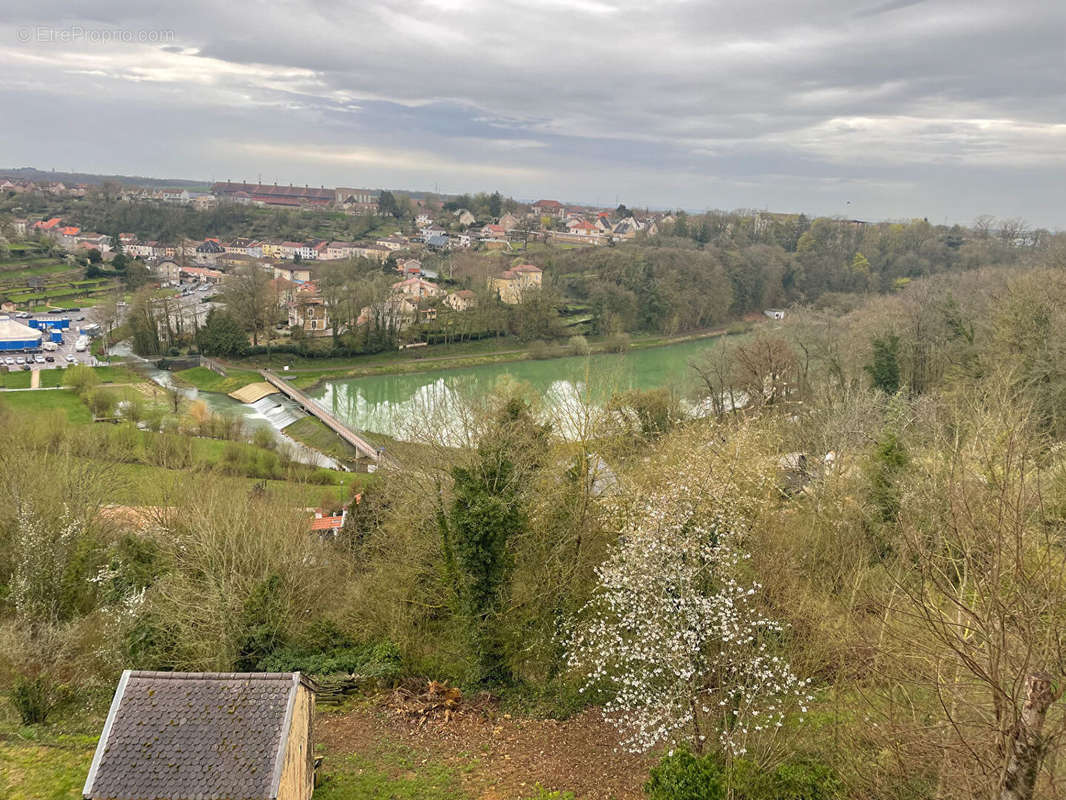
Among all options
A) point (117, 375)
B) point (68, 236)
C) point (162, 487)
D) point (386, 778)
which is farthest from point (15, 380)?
point (68, 236)

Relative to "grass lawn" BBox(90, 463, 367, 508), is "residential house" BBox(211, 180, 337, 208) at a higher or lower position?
higher

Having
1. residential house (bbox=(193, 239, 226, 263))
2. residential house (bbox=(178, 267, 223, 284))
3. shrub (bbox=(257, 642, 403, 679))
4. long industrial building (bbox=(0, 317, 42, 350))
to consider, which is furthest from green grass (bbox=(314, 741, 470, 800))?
residential house (bbox=(193, 239, 226, 263))

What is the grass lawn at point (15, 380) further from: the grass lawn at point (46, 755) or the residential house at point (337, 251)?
the residential house at point (337, 251)

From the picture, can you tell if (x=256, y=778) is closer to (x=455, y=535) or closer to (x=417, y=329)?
(x=455, y=535)

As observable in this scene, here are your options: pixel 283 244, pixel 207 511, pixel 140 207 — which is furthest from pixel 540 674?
pixel 140 207

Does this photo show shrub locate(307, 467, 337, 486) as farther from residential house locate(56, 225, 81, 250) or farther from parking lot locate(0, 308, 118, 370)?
residential house locate(56, 225, 81, 250)

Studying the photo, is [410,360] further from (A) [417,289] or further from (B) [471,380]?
(B) [471,380]
